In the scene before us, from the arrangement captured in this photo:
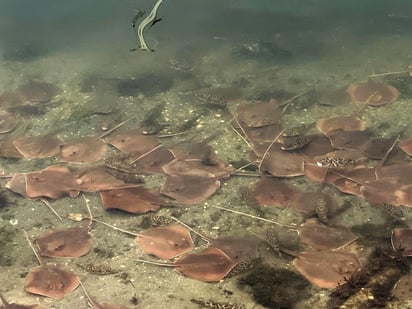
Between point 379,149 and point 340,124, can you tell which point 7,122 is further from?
point 379,149

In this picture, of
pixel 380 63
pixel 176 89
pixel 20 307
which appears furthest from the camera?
pixel 380 63

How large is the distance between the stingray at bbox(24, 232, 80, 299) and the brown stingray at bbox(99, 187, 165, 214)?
138cm

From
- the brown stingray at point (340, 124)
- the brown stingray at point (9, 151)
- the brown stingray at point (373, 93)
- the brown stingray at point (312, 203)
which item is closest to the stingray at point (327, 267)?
the brown stingray at point (312, 203)

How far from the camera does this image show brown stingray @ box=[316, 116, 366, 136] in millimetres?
8008

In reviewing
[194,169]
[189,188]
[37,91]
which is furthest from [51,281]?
[37,91]

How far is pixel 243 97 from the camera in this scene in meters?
9.91

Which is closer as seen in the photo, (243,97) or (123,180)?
(123,180)

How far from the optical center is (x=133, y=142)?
7949mm

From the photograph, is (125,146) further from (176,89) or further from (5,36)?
(5,36)

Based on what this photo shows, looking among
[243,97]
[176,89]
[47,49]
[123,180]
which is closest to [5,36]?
[47,49]

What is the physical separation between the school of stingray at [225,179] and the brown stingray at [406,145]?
0.02m

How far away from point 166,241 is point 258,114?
3.95 meters

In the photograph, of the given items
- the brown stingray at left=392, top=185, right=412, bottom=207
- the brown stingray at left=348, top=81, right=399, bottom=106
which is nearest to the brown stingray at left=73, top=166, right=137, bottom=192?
the brown stingray at left=392, top=185, right=412, bottom=207

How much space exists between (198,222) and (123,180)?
151cm
